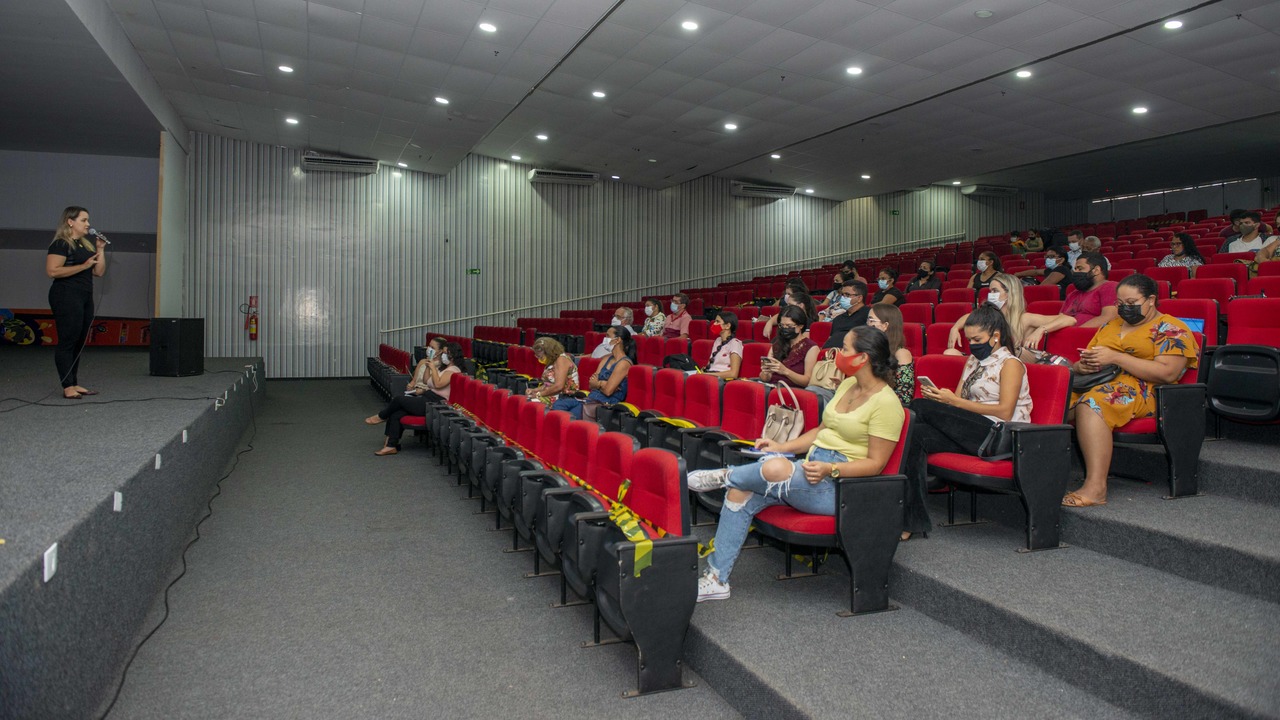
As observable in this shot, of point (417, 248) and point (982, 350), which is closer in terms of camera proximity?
point (982, 350)

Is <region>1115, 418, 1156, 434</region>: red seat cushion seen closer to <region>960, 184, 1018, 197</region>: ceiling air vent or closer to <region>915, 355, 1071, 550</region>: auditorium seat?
<region>915, 355, 1071, 550</region>: auditorium seat

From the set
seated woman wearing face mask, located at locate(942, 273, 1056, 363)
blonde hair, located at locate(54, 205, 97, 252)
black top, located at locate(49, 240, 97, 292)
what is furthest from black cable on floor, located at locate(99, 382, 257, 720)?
seated woman wearing face mask, located at locate(942, 273, 1056, 363)

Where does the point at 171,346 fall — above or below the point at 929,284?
below

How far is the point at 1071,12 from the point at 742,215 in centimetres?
895

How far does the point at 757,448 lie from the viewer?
115 inches

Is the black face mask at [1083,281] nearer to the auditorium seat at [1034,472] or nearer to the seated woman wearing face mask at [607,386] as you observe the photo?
the auditorium seat at [1034,472]

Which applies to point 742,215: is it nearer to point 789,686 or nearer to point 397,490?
point 397,490

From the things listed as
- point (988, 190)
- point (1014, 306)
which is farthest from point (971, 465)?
point (988, 190)

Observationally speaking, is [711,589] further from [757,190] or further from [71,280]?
[757,190]

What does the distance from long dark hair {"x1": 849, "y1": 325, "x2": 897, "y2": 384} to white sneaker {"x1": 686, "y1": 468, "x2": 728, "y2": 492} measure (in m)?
0.66

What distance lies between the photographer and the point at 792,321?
429 centimetres

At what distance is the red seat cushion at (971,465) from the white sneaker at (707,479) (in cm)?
84

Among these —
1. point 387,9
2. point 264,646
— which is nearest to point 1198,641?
point 264,646

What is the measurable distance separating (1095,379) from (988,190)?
16.0 m
